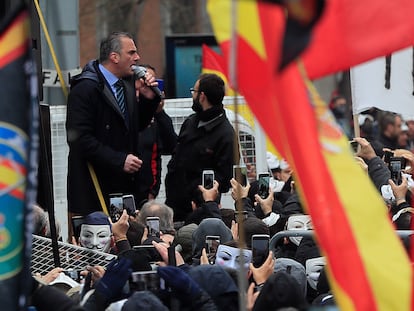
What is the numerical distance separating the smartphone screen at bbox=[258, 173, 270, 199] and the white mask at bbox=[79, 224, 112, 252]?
5.44ft

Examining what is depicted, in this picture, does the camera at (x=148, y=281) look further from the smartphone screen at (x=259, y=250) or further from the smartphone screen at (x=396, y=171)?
the smartphone screen at (x=396, y=171)

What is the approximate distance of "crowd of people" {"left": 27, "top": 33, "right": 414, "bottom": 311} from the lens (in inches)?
267

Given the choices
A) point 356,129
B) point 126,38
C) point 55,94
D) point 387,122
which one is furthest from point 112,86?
point 387,122

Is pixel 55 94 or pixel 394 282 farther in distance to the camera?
pixel 55 94

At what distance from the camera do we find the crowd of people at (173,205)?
678 cm

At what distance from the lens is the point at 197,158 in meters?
10.8

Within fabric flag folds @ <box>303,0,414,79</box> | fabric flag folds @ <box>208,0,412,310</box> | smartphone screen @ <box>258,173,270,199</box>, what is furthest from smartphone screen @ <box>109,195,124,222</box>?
fabric flag folds @ <box>208,0,412,310</box>

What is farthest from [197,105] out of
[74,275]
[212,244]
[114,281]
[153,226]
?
[114,281]

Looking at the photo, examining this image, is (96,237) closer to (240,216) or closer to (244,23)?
(240,216)

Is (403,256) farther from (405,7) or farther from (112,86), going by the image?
(112,86)

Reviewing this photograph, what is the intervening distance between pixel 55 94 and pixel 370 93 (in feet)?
11.7

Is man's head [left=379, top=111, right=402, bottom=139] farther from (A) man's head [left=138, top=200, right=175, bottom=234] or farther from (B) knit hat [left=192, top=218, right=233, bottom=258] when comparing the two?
(B) knit hat [left=192, top=218, right=233, bottom=258]

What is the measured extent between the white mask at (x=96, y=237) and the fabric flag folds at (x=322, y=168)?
3626mm

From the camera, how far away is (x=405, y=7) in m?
5.66
